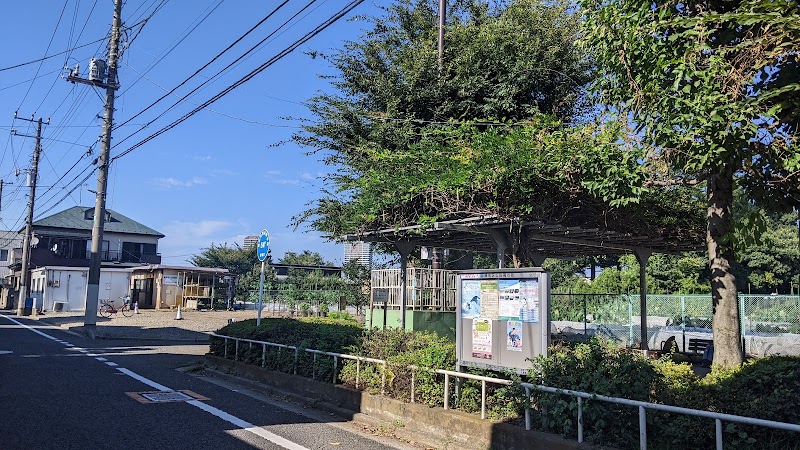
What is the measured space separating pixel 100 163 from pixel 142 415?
60.1 feet

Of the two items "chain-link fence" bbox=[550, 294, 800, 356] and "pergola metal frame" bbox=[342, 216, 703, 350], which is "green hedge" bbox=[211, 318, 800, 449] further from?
"chain-link fence" bbox=[550, 294, 800, 356]

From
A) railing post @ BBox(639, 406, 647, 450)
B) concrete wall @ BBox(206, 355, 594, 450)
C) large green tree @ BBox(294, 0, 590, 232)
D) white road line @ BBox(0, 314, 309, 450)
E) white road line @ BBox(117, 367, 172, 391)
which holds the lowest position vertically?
white road line @ BBox(117, 367, 172, 391)

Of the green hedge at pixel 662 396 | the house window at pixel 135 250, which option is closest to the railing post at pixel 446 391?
the green hedge at pixel 662 396

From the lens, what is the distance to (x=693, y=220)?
12.1 meters

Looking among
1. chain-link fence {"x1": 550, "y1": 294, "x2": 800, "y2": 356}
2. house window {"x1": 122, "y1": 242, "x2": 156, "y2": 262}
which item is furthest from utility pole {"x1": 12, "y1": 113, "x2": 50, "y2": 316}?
chain-link fence {"x1": 550, "y1": 294, "x2": 800, "y2": 356}

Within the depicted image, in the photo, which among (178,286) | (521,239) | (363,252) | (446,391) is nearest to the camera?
(446,391)

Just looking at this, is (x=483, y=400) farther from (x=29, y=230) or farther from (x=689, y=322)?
(x=29, y=230)

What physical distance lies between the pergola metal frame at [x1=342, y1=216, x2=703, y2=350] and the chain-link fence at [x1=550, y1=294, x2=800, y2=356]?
8.28 ft

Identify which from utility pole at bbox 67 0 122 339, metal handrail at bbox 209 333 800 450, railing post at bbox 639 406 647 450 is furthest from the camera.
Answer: utility pole at bbox 67 0 122 339

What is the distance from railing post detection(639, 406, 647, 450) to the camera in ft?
17.0

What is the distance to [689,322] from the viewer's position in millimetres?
21484

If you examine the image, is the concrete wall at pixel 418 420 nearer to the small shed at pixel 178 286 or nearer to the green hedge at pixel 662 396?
the green hedge at pixel 662 396

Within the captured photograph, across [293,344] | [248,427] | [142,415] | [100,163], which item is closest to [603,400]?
[248,427]

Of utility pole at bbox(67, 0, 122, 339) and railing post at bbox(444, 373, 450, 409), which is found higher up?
utility pole at bbox(67, 0, 122, 339)
